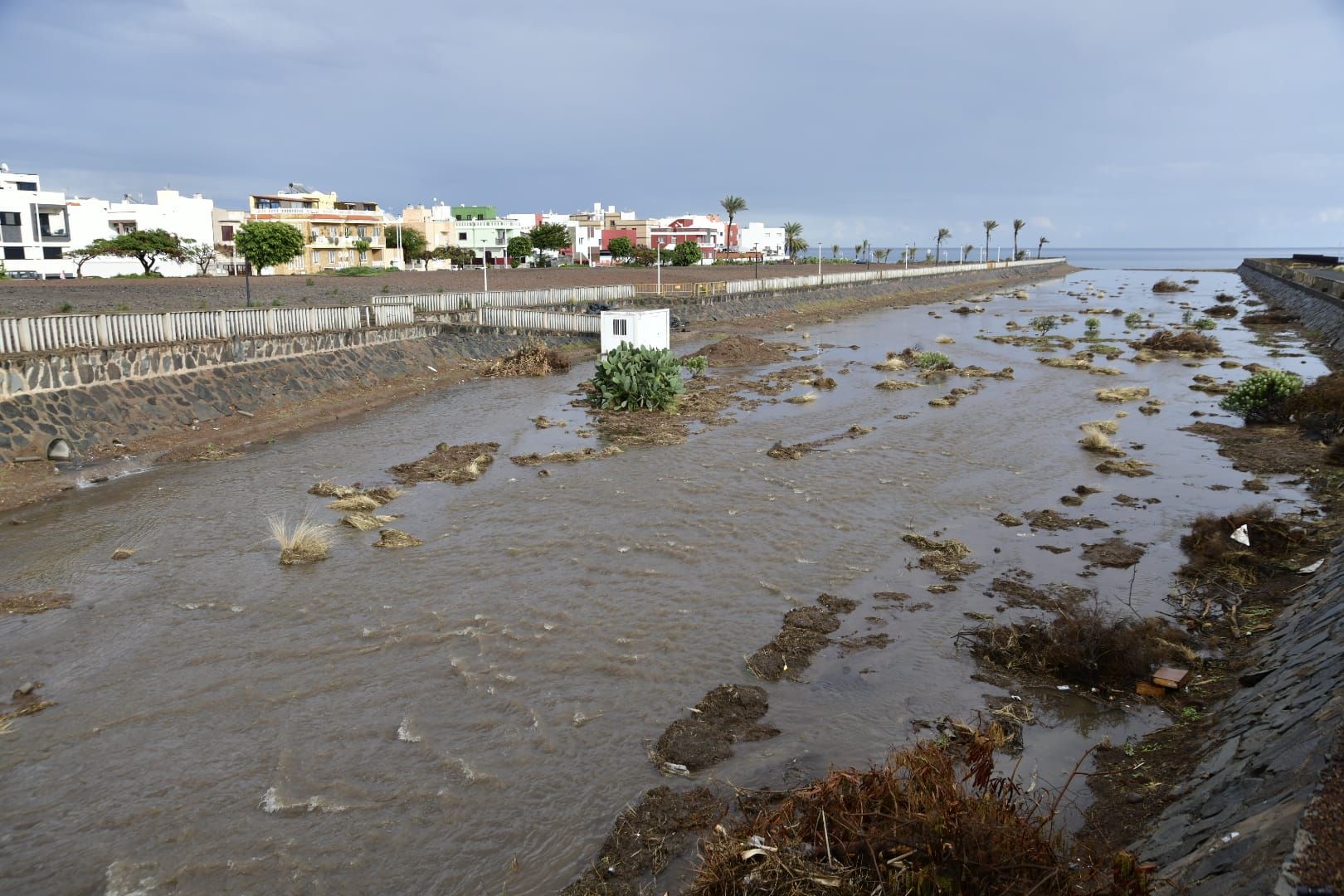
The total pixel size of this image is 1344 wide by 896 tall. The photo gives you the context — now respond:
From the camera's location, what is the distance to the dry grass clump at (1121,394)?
26438mm

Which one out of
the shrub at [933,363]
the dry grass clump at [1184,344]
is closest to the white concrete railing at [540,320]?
the shrub at [933,363]

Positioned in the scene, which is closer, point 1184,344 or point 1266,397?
point 1266,397

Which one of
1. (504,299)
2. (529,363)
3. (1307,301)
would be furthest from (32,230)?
(1307,301)

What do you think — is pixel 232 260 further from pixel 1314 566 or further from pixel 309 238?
pixel 1314 566

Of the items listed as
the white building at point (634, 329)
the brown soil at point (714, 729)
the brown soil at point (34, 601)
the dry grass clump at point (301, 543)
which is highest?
the white building at point (634, 329)

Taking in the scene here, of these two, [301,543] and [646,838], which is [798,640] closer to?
[646,838]

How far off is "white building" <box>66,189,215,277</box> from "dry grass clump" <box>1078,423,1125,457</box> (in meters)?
74.7

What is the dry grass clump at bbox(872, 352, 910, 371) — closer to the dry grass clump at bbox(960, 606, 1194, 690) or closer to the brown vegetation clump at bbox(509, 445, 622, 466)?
the brown vegetation clump at bbox(509, 445, 622, 466)

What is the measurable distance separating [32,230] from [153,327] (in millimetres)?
60775

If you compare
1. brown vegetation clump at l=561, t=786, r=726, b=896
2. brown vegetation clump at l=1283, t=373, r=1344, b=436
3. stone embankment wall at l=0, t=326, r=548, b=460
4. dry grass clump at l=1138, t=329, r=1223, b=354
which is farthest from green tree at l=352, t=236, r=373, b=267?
brown vegetation clump at l=561, t=786, r=726, b=896

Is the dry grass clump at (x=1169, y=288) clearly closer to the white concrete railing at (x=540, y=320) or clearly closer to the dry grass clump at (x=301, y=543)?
the white concrete railing at (x=540, y=320)

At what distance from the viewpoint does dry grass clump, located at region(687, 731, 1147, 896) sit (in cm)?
457

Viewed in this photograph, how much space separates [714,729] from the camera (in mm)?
8016

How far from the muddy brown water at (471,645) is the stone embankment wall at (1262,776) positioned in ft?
4.08
